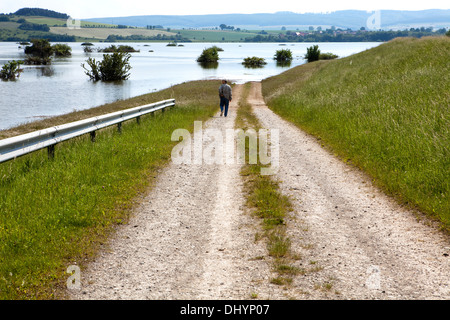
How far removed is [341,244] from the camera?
20.4 ft

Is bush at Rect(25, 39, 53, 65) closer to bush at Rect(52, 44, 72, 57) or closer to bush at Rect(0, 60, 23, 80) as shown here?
bush at Rect(52, 44, 72, 57)

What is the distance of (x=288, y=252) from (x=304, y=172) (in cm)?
522

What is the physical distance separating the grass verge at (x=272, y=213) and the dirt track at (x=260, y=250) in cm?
13

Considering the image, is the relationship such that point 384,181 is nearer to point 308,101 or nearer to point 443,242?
point 443,242

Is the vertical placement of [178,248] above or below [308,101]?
below

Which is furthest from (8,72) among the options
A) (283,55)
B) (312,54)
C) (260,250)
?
(283,55)

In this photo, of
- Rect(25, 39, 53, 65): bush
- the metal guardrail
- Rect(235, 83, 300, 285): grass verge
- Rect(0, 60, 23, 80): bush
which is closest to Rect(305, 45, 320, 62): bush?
Rect(0, 60, 23, 80): bush

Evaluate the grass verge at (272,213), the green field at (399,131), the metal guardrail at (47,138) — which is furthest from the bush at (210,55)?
the grass verge at (272,213)

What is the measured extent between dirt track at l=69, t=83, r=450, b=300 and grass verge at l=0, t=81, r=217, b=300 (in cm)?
38

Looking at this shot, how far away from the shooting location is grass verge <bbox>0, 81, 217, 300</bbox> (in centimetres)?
515

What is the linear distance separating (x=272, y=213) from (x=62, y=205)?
3.79 meters

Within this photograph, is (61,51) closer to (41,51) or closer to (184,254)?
(41,51)

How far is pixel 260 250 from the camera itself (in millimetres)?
5973
